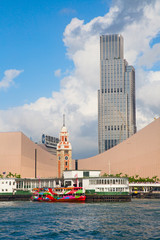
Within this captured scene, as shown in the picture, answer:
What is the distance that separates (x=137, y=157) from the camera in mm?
185500

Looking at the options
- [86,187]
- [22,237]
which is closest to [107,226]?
[22,237]

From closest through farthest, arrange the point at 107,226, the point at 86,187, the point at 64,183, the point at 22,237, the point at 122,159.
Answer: the point at 22,237 < the point at 107,226 < the point at 86,187 < the point at 64,183 < the point at 122,159

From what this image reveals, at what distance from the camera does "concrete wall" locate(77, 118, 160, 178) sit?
178 meters

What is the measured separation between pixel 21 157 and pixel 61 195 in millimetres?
75242

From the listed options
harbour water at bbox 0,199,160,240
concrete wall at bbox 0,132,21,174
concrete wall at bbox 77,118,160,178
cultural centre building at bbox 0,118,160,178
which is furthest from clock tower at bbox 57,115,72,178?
harbour water at bbox 0,199,160,240

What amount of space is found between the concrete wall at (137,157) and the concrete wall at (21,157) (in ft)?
49.0

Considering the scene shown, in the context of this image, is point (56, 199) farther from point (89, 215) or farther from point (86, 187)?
point (89, 215)

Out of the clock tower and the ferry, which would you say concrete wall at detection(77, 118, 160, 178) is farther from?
the ferry

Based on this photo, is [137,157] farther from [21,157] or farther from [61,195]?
[61,195]

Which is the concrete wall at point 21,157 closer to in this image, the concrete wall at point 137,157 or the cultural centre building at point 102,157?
the cultural centre building at point 102,157

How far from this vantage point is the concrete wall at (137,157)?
17850cm

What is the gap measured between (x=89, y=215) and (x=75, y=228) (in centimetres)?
1464

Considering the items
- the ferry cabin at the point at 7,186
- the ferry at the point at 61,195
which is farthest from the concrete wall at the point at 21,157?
the ferry at the point at 61,195

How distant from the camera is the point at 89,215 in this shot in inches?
2884
